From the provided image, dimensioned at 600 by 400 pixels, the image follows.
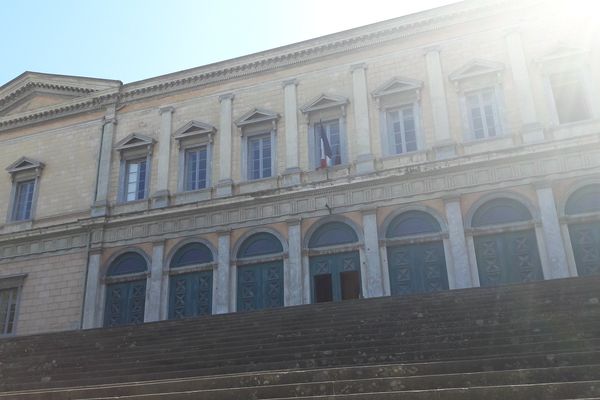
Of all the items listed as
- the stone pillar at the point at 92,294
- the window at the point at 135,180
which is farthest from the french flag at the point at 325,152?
the stone pillar at the point at 92,294

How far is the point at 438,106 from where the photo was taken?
53.7ft

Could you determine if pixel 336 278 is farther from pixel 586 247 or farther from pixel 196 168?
pixel 586 247

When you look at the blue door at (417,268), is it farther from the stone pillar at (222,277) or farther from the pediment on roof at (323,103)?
the pediment on roof at (323,103)

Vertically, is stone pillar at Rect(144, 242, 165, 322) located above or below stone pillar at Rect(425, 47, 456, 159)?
below

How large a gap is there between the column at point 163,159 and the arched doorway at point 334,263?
5.14 metres

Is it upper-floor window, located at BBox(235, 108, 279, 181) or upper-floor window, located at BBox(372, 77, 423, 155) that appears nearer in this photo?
upper-floor window, located at BBox(372, 77, 423, 155)

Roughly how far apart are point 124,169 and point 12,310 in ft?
18.8

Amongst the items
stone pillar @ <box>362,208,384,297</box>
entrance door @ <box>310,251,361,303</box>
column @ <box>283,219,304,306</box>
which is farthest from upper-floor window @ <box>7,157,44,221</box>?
stone pillar @ <box>362,208,384,297</box>

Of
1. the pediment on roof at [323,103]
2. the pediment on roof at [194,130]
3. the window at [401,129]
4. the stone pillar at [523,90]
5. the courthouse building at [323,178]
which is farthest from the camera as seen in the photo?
the pediment on roof at [194,130]

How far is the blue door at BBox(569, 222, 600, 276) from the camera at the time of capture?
1393cm

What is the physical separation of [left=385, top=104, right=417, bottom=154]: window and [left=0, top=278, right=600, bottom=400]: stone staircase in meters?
5.70

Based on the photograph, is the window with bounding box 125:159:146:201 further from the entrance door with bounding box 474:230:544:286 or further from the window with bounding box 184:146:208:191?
the entrance door with bounding box 474:230:544:286

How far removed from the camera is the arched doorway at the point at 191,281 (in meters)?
16.9

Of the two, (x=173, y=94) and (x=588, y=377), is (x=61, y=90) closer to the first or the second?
(x=173, y=94)
